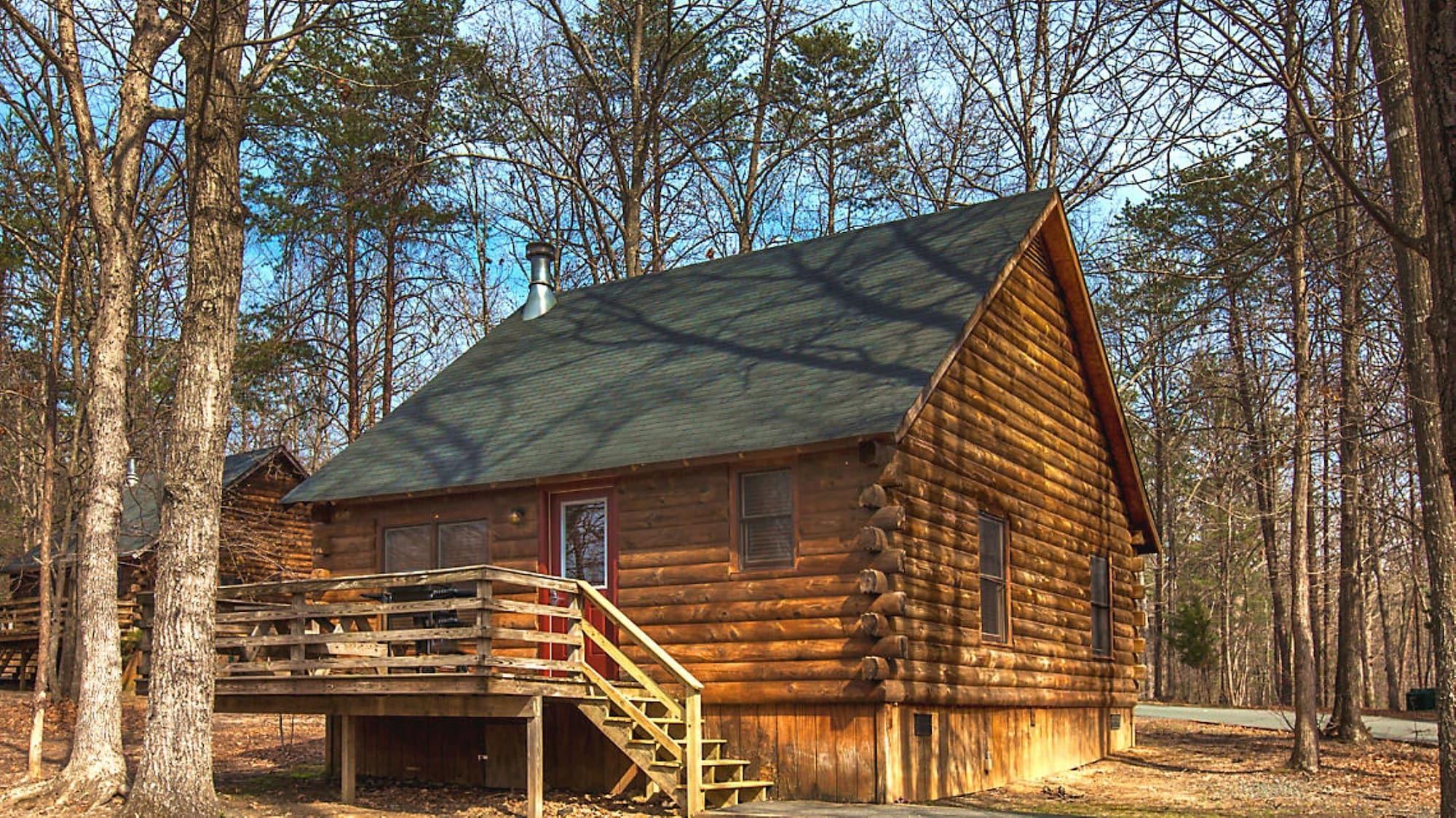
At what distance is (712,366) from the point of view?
51.7 feet

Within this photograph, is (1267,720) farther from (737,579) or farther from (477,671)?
(477,671)

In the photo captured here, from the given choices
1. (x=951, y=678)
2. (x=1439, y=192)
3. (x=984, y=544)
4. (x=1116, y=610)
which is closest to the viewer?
(x=1439, y=192)

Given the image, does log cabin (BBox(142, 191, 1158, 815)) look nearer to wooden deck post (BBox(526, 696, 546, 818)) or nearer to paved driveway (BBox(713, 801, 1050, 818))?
wooden deck post (BBox(526, 696, 546, 818))

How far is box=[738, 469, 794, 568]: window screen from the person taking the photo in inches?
528

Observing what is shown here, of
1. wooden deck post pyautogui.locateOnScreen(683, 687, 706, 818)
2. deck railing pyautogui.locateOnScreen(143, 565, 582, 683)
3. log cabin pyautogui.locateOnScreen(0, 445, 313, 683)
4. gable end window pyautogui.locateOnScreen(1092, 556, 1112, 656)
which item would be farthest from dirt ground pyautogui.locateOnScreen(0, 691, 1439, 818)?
log cabin pyautogui.locateOnScreen(0, 445, 313, 683)

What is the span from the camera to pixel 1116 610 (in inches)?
762

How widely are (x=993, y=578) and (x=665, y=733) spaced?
15.2ft

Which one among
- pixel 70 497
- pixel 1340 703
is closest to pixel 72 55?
pixel 70 497

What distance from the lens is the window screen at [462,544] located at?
51.4 feet

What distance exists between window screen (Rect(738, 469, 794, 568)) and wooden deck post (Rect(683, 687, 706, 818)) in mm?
1807

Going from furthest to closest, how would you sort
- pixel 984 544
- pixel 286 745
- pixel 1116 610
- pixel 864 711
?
pixel 286 745
pixel 1116 610
pixel 984 544
pixel 864 711

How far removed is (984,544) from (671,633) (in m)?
3.81

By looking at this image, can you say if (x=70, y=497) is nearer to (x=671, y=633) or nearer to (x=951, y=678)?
(x=671, y=633)

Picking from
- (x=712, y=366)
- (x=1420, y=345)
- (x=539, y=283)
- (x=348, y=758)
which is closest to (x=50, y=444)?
(x=539, y=283)
